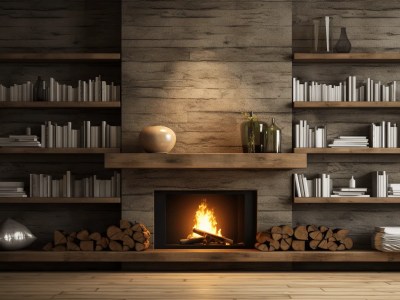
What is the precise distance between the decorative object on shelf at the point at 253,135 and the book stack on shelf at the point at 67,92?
1.23m

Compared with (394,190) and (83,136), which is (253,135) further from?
(83,136)

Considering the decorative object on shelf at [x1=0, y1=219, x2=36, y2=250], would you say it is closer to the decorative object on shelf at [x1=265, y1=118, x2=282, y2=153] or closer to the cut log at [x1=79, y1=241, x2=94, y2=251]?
the cut log at [x1=79, y1=241, x2=94, y2=251]

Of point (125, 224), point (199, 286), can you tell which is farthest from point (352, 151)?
point (125, 224)

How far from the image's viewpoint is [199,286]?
5.68 metres

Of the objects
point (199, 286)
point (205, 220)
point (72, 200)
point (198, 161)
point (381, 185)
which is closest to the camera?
point (199, 286)

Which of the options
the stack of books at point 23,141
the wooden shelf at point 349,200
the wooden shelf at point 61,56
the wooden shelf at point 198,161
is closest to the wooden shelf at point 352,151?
the wooden shelf at point 198,161

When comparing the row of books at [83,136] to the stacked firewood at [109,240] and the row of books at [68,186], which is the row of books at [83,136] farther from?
the stacked firewood at [109,240]

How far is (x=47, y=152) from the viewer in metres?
6.52

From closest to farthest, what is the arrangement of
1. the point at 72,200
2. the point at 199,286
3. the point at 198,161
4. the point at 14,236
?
the point at 199,286
the point at 198,161
the point at 14,236
the point at 72,200

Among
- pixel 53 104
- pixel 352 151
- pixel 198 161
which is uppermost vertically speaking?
pixel 53 104

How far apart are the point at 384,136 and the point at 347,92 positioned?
0.54 metres

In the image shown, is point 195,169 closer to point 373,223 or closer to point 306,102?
point 306,102

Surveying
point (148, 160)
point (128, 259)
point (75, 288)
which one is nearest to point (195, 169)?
point (148, 160)

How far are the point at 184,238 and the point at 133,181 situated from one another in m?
0.74
